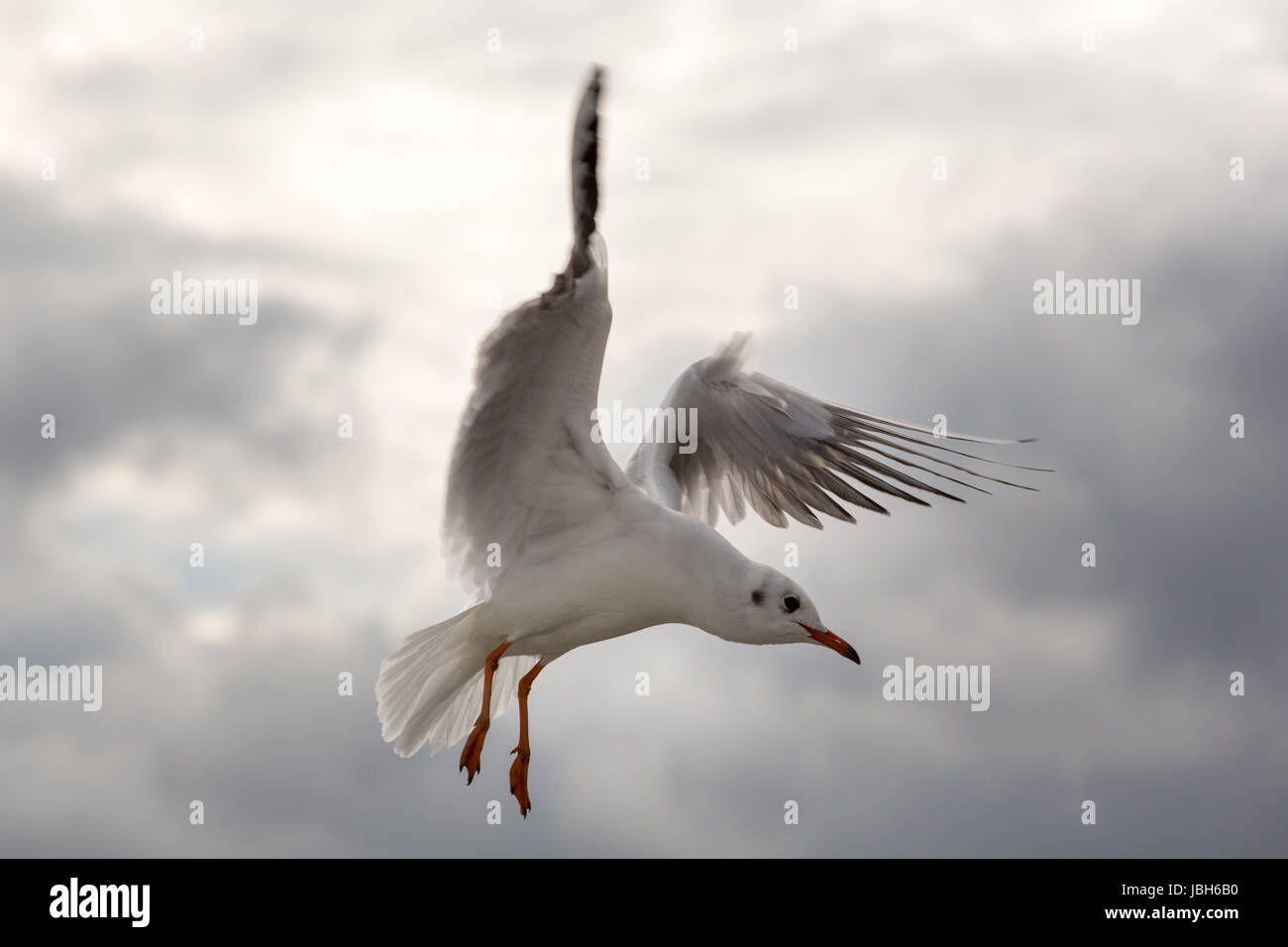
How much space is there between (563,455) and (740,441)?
1.99 meters

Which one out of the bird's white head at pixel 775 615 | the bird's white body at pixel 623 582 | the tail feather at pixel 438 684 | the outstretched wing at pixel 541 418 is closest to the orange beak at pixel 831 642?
the bird's white head at pixel 775 615

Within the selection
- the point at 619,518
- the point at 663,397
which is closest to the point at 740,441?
the point at 663,397

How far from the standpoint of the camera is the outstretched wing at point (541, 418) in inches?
258

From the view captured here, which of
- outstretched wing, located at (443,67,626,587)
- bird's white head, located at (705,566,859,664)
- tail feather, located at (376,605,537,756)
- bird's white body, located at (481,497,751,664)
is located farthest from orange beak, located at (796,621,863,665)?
tail feather, located at (376,605,537,756)

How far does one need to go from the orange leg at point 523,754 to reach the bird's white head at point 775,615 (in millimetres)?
1174

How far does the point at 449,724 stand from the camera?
28.5ft

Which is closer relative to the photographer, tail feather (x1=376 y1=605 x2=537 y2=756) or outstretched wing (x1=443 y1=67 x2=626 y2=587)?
outstretched wing (x1=443 y1=67 x2=626 y2=587)

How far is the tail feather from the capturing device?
817 centimetres

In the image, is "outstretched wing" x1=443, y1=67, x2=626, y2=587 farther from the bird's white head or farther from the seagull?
the bird's white head

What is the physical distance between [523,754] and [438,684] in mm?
973

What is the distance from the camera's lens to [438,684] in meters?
8.38

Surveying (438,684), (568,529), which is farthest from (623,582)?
(438,684)

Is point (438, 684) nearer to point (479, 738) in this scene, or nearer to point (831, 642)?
point (479, 738)
